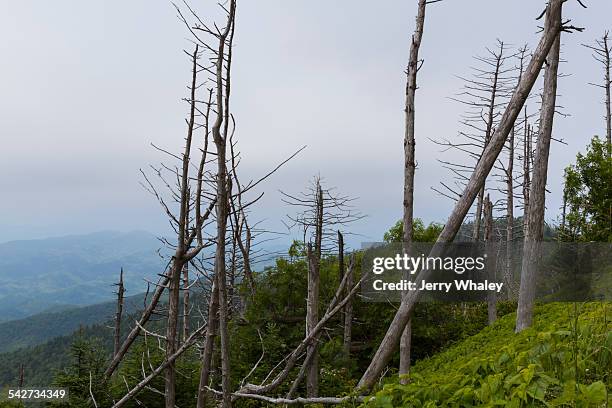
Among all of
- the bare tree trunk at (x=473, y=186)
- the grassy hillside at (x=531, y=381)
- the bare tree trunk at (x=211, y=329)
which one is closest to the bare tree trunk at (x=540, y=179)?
the bare tree trunk at (x=473, y=186)

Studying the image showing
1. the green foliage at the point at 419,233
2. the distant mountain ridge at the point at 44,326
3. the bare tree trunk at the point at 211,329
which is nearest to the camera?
the bare tree trunk at the point at 211,329

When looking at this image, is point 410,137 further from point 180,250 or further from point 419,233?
point 419,233

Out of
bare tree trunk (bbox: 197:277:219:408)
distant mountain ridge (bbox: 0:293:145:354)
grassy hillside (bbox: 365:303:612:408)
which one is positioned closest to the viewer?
grassy hillside (bbox: 365:303:612:408)

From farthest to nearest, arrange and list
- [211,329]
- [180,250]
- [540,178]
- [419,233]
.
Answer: [419,233]
[540,178]
[180,250]
[211,329]

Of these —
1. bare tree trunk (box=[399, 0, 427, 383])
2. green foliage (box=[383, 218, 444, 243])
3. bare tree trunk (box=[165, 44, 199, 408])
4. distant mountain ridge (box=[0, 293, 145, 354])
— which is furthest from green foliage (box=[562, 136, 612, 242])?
distant mountain ridge (box=[0, 293, 145, 354])

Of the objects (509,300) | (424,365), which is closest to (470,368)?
(424,365)

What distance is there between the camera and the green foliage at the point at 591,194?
17422 mm

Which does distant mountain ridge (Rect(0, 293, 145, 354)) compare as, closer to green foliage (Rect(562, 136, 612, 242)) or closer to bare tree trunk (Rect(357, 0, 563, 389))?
green foliage (Rect(562, 136, 612, 242))

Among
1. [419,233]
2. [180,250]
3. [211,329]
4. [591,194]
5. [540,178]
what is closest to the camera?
[211,329]

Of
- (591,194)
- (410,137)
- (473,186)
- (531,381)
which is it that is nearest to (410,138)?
(410,137)

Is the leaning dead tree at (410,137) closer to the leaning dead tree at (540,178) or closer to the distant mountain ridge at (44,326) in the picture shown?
the leaning dead tree at (540,178)

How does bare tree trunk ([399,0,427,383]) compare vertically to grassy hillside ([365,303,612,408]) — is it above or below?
above

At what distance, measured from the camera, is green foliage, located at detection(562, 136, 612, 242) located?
57.2 feet

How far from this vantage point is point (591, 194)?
18.2m
